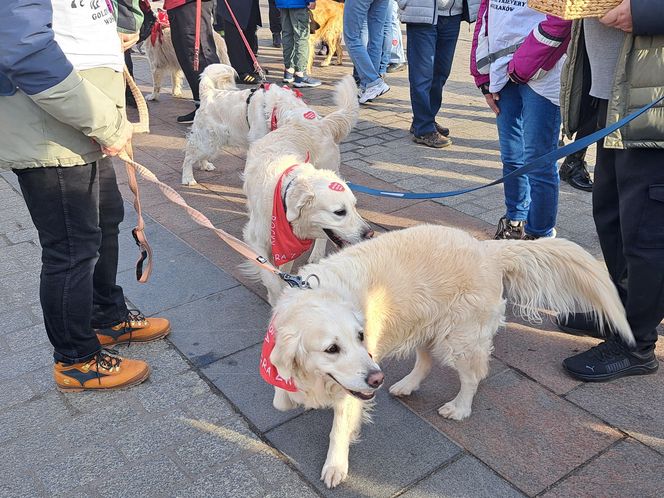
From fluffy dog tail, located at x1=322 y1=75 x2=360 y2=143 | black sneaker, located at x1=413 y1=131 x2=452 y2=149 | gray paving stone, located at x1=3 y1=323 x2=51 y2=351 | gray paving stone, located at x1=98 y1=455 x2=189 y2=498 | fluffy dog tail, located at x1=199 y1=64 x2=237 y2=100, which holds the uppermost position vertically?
fluffy dog tail, located at x1=199 y1=64 x2=237 y2=100

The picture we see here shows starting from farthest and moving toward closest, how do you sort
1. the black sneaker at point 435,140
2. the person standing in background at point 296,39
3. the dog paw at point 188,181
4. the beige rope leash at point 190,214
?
the person standing in background at point 296,39 < the black sneaker at point 435,140 < the dog paw at point 188,181 < the beige rope leash at point 190,214

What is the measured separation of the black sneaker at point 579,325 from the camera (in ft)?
11.0

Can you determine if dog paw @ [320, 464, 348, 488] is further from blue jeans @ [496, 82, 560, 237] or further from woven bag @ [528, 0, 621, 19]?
blue jeans @ [496, 82, 560, 237]

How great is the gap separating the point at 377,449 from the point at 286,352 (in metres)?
0.72

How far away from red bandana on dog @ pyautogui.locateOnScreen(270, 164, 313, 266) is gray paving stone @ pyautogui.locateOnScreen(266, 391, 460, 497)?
1.13m

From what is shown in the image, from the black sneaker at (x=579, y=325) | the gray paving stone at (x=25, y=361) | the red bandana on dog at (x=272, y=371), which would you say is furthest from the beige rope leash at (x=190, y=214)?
the black sneaker at (x=579, y=325)

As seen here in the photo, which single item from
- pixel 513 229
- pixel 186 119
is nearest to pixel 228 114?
pixel 186 119

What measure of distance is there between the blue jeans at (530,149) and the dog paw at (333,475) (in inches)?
88.4

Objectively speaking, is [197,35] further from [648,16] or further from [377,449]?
[377,449]

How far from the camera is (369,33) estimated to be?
26.2 feet

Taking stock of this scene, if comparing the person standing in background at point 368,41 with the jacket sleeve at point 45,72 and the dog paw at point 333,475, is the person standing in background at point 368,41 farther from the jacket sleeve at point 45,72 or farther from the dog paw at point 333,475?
the dog paw at point 333,475

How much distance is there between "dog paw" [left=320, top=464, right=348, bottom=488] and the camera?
2.44m

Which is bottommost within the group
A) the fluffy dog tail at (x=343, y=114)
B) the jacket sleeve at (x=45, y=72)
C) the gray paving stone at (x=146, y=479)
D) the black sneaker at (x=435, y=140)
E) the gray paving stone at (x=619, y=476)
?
the gray paving stone at (x=146, y=479)

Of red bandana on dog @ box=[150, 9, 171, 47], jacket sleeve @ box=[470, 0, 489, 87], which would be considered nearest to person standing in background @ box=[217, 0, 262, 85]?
red bandana on dog @ box=[150, 9, 171, 47]
